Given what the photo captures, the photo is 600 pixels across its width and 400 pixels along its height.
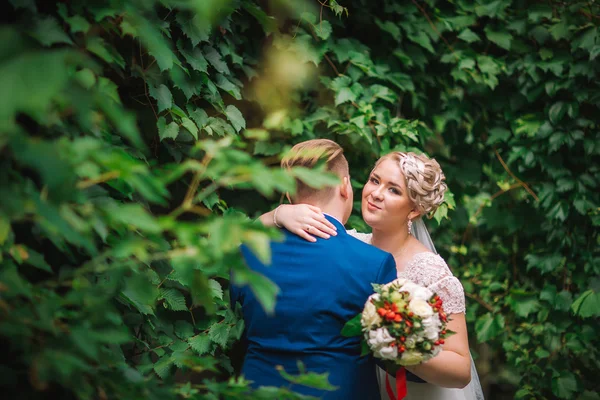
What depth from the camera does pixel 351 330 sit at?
1.95 metres

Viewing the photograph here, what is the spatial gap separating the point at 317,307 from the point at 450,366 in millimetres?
652

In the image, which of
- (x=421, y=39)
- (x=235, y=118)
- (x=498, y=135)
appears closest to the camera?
(x=235, y=118)

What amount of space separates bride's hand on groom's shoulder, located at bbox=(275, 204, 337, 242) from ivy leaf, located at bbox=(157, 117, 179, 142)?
1.96 ft

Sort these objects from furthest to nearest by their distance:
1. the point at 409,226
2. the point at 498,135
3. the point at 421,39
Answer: the point at 498,135 < the point at 421,39 < the point at 409,226

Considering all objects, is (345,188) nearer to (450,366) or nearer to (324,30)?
(450,366)

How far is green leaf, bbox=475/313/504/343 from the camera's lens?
371 centimetres

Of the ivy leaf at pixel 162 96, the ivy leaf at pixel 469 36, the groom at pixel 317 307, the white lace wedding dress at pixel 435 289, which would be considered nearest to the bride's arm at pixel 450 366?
the white lace wedding dress at pixel 435 289

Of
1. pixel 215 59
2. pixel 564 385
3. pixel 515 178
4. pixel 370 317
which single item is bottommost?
pixel 564 385

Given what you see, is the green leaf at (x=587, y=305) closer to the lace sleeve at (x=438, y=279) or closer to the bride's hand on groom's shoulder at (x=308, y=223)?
the lace sleeve at (x=438, y=279)

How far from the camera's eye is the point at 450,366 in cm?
221

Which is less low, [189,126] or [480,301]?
[189,126]

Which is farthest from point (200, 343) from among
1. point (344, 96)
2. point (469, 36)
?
point (469, 36)

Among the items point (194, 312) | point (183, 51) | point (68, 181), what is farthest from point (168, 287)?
point (68, 181)

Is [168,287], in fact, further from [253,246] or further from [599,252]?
[599,252]
